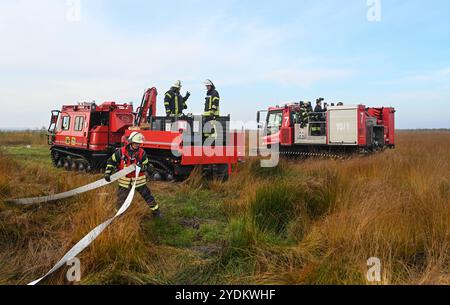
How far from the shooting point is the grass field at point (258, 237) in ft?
12.8

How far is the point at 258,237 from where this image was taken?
454 cm

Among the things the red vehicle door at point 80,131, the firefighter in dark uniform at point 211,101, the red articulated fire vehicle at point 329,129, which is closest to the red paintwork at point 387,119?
the red articulated fire vehicle at point 329,129

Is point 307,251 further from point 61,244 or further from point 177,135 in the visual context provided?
point 177,135

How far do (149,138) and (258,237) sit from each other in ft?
20.1

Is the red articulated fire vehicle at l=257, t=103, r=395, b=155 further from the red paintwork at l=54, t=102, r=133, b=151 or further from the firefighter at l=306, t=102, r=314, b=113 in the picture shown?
the red paintwork at l=54, t=102, r=133, b=151

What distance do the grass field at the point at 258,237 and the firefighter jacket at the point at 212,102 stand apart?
11.7 ft

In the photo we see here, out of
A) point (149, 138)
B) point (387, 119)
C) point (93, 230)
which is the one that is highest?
point (387, 119)

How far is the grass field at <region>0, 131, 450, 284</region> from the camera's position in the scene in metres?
3.89

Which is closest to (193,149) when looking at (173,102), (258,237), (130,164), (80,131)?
(173,102)

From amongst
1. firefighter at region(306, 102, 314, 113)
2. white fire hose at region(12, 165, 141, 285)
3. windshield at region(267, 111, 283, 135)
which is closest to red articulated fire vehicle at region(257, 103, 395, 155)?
windshield at region(267, 111, 283, 135)

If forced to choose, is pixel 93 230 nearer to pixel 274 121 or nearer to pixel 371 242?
pixel 371 242

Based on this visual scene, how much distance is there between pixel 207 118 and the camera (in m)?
10.0
